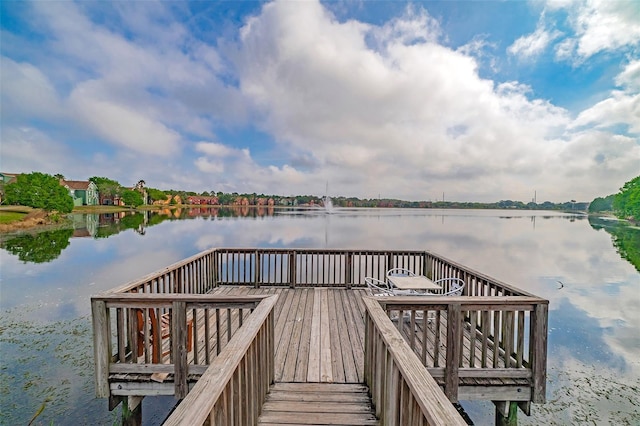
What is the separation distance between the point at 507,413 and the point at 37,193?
53871 millimetres

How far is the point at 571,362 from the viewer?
5.90 meters

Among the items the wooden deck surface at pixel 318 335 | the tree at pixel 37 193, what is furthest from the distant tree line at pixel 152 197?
the wooden deck surface at pixel 318 335

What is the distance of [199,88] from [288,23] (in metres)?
10.3

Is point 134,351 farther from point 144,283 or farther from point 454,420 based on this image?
point 454,420

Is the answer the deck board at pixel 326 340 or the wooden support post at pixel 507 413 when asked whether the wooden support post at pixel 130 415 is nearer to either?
the deck board at pixel 326 340

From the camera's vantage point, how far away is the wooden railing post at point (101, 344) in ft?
8.91

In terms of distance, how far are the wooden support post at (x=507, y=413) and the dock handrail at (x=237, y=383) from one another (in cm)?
271

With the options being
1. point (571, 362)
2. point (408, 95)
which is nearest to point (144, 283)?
point (571, 362)

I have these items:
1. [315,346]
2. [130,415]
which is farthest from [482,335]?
[130,415]

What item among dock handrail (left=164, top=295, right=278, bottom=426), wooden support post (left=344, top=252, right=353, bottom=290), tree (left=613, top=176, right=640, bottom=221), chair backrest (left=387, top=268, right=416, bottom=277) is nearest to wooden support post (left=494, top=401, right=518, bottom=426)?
chair backrest (left=387, top=268, right=416, bottom=277)

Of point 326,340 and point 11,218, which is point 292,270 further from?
point 11,218

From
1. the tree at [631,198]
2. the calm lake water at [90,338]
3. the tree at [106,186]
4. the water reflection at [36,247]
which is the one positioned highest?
the tree at [106,186]

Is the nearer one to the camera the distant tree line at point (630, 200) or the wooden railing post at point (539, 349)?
the wooden railing post at point (539, 349)

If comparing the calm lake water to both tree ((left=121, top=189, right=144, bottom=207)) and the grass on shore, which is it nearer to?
the grass on shore
